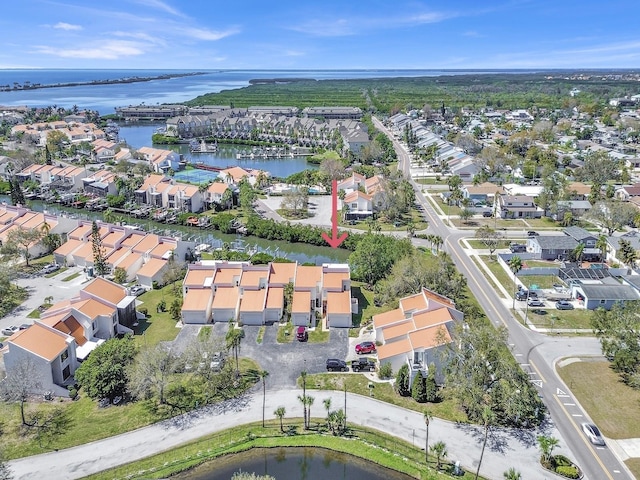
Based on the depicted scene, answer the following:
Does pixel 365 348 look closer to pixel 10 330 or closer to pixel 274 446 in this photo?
pixel 274 446

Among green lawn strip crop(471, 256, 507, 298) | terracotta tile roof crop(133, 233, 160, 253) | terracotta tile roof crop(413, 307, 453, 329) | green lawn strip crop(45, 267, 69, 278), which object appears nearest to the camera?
terracotta tile roof crop(413, 307, 453, 329)

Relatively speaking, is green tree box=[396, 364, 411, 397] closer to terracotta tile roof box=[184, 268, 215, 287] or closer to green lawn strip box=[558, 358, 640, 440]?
green lawn strip box=[558, 358, 640, 440]

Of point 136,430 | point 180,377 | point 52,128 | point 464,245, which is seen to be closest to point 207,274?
point 180,377

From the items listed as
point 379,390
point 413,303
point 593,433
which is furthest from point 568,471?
point 413,303

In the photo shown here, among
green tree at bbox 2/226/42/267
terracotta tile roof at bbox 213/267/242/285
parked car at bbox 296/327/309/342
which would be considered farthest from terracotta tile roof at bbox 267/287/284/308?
green tree at bbox 2/226/42/267

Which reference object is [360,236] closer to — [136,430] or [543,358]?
[543,358]

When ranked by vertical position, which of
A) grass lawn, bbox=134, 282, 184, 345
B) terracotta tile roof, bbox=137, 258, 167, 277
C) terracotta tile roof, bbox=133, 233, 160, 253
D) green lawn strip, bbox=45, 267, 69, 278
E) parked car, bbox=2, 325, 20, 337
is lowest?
grass lawn, bbox=134, 282, 184, 345
